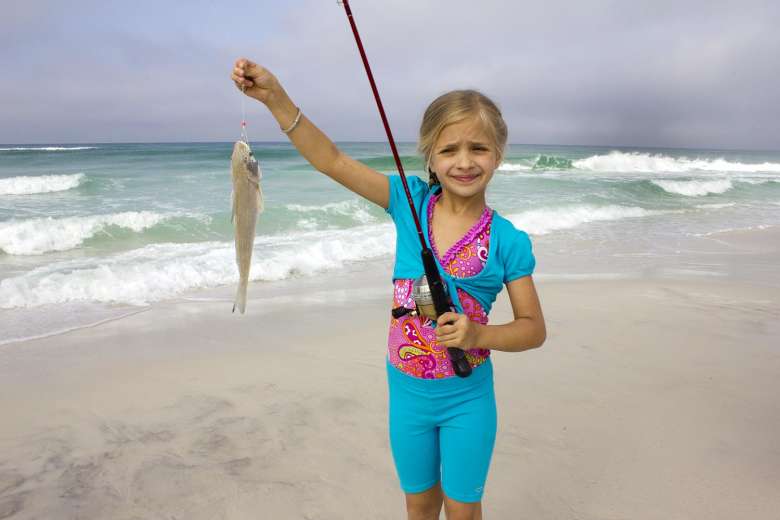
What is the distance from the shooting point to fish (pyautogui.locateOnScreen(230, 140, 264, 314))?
2199 mm

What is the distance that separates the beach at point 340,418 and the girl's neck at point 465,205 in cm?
170

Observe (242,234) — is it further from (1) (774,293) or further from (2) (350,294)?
(1) (774,293)

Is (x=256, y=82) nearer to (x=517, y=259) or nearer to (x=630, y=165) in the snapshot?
(x=517, y=259)

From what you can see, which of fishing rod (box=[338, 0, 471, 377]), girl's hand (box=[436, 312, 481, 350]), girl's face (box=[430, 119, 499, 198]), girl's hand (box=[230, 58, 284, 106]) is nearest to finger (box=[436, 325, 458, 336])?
girl's hand (box=[436, 312, 481, 350])

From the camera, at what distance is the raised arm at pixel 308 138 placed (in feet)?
6.37

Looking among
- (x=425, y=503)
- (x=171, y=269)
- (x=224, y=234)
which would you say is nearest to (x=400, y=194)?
(x=425, y=503)

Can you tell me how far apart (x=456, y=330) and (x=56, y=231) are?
11.2 metres

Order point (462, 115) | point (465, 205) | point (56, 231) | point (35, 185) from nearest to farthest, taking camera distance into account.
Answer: point (462, 115) → point (465, 205) → point (56, 231) → point (35, 185)

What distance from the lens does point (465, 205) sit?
206 cm

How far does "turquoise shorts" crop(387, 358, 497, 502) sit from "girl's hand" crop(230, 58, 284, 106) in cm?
107

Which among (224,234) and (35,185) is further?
(35,185)

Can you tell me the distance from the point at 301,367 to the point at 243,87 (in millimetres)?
3141

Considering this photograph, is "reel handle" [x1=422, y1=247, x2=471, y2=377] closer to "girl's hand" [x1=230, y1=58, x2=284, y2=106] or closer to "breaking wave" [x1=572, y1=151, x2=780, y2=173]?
"girl's hand" [x1=230, y1=58, x2=284, y2=106]

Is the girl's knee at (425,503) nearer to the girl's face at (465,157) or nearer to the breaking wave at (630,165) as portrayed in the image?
the girl's face at (465,157)
